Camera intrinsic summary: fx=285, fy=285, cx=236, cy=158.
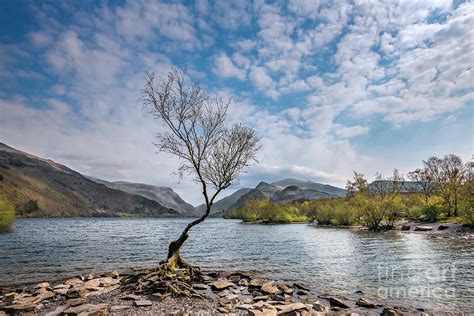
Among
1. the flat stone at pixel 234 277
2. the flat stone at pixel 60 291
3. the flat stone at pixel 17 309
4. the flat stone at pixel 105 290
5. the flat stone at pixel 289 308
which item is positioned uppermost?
the flat stone at pixel 289 308

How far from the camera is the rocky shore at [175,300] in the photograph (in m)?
15.3

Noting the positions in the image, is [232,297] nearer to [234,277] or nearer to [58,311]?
[234,277]

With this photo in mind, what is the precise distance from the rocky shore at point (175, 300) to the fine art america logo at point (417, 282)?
335 centimetres

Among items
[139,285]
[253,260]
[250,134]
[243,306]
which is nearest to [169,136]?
[250,134]

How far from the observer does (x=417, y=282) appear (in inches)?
919

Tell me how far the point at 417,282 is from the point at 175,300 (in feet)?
64.2

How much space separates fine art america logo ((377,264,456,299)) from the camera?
20047mm

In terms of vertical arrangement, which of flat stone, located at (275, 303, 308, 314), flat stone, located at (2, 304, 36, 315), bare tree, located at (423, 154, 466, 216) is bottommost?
A: flat stone, located at (2, 304, 36, 315)

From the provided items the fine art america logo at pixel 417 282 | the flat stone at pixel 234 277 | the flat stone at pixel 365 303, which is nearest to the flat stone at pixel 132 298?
the flat stone at pixel 234 277

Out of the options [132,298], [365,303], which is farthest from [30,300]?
[365,303]

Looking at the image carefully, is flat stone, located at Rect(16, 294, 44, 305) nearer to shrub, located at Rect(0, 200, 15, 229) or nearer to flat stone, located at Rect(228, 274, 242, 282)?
flat stone, located at Rect(228, 274, 242, 282)

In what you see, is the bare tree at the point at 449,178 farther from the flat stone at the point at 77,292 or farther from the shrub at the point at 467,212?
the flat stone at the point at 77,292

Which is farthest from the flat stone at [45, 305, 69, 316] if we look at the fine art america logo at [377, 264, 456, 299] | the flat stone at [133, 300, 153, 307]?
the fine art america logo at [377, 264, 456, 299]

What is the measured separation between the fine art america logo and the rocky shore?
335cm
